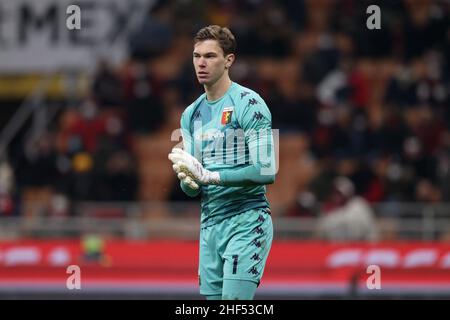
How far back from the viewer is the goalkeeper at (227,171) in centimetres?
796

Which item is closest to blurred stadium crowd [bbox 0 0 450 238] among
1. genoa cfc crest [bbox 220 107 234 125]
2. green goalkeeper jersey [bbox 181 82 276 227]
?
green goalkeeper jersey [bbox 181 82 276 227]

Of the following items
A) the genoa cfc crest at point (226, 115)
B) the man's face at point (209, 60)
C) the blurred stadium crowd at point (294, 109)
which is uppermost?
the blurred stadium crowd at point (294, 109)

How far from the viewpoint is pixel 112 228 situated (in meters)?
17.5

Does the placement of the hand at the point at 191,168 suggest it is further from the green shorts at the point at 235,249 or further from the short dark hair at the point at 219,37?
the short dark hair at the point at 219,37

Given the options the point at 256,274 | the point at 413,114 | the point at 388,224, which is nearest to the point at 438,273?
the point at 388,224

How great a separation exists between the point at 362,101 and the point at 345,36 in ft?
5.52

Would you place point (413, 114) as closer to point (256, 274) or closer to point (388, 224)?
point (388, 224)

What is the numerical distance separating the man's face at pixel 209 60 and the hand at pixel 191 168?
0.53 m

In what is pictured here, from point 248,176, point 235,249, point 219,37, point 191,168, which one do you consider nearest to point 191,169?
point 191,168

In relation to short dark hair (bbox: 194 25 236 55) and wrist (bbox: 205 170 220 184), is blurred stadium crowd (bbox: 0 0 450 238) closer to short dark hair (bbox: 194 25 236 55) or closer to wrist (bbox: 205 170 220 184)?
short dark hair (bbox: 194 25 236 55)

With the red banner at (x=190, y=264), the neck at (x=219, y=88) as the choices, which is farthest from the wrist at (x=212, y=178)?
the red banner at (x=190, y=264)

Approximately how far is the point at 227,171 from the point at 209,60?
2.38 ft

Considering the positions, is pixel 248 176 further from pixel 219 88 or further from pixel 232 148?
pixel 219 88
